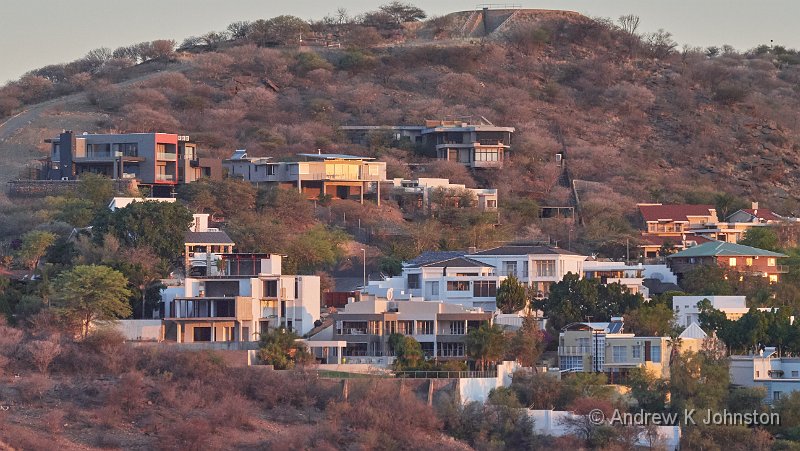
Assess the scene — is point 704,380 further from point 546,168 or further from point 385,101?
point 385,101

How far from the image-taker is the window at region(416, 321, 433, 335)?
59.0m

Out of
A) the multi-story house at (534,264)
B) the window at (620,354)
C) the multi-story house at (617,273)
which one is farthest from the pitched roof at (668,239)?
the window at (620,354)

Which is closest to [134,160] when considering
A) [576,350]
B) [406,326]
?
[406,326]

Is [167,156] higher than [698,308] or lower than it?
higher

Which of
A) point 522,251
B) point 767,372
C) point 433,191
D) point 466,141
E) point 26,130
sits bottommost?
point 767,372

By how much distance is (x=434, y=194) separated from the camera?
77750 millimetres

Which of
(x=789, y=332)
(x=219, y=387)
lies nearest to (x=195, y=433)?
(x=219, y=387)

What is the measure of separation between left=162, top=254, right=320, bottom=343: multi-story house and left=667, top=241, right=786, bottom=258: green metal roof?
15608 millimetres

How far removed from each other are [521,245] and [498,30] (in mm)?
38656

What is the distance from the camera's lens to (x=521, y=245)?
70500mm

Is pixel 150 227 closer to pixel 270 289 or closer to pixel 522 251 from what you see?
pixel 270 289

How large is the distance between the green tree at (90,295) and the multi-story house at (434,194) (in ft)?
69.5

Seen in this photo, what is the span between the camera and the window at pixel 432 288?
63.9 m

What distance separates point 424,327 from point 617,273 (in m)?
10.3
